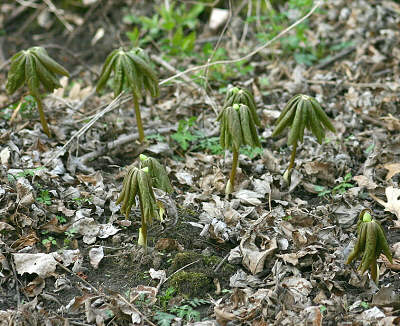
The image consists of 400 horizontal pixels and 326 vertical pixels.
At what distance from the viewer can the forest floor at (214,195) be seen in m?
2.69

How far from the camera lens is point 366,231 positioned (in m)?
2.55

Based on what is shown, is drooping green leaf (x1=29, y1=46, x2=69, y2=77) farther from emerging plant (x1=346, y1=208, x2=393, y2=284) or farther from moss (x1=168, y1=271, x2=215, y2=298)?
emerging plant (x1=346, y1=208, x2=393, y2=284)

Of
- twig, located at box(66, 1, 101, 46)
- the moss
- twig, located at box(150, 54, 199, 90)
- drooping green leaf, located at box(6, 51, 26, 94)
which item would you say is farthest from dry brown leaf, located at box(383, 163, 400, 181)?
twig, located at box(66, 1, 101, 46)

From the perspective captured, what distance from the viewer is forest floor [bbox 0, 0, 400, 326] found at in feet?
8.82

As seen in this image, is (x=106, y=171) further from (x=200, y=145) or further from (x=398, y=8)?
(x=398, y=8)

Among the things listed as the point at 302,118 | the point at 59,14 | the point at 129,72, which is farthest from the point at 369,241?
the point at 59,14

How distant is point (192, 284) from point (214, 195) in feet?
3.00

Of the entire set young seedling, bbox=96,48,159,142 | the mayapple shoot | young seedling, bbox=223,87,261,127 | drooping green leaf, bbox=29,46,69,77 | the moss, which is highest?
drooping green leaf, bbox=29,46,69,77

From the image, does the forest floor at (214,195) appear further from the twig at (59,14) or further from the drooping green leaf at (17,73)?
the twig at (59,14)

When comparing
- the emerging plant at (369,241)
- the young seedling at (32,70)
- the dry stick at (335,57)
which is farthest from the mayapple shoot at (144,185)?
the dry stick at (335,57)

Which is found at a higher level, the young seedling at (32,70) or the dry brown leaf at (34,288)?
the young seedling at (32,70)

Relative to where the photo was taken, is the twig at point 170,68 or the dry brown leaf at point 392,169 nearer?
the dry brown leaf at point 392,169

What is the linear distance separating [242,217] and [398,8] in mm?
3989

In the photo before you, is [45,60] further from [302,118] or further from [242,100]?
[302,118]
